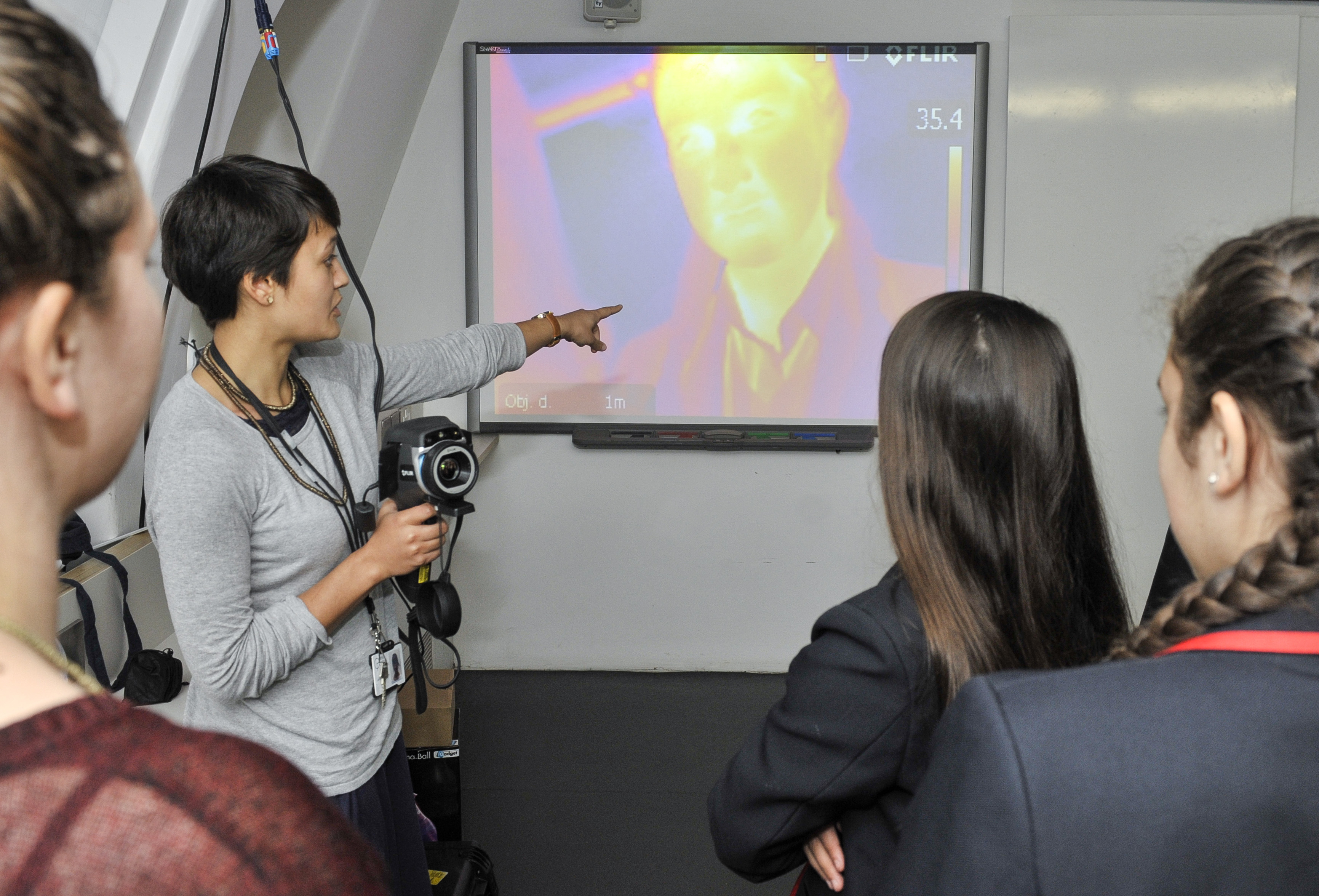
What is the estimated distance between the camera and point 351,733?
1267mm

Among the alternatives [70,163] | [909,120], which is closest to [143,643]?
[70,163]

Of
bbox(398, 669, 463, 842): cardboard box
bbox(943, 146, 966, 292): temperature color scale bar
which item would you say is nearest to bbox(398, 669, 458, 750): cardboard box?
bbox(398, 669, 463, 842): cardboard box

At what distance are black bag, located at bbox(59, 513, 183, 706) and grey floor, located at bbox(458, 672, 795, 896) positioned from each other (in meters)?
1.00

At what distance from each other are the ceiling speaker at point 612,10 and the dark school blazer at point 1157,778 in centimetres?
276

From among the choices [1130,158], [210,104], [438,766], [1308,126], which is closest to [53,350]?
[210,104]

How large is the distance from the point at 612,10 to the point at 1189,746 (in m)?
2.81

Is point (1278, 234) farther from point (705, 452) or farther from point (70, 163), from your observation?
point (705, 452)

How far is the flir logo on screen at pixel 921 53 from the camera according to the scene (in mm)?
2816

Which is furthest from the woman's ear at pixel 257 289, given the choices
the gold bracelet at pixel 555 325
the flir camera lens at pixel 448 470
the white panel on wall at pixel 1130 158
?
the white panel on wall at pixel 1130 158

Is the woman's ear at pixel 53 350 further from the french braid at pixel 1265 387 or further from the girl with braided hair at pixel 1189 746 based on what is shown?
the french braid at pixel 1265 387

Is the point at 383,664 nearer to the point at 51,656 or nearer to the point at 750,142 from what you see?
the point at 51,656

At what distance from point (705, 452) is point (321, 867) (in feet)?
9.03

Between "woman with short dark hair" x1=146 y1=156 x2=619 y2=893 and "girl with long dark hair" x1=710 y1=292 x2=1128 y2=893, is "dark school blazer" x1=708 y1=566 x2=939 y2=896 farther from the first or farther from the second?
"woman with short dark hair" x1=146 y1=156 x2=619 y2=893

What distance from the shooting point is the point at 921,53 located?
9.27 ft
